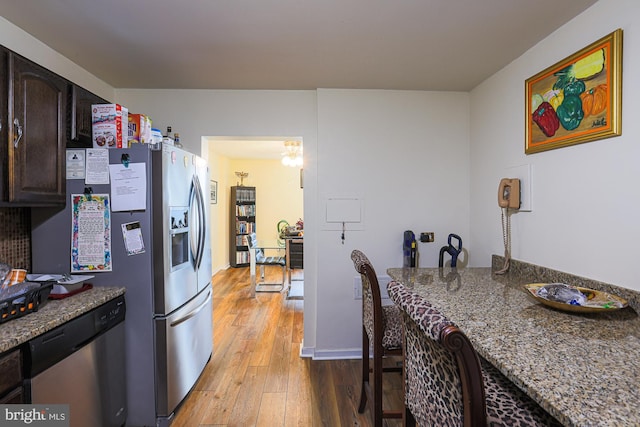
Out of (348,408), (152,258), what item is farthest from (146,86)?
(348,408)

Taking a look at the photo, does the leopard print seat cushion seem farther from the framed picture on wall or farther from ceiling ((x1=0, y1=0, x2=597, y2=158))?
the framed picture on wall

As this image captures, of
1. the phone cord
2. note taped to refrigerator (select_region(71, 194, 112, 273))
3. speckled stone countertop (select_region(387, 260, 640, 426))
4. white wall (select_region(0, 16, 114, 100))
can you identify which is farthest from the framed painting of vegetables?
white wall (select_region(0, 16, 114, 100))

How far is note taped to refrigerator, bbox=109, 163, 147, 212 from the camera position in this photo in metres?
1.75

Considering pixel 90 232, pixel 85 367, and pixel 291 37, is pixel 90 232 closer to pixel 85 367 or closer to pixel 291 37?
pixel 85 367

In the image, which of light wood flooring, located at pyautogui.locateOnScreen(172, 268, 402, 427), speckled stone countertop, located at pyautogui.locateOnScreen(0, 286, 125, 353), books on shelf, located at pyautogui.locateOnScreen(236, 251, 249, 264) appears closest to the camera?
speckled stone countertop, located at pyautogui.locateOnScreen(0, 286, 125, 353)

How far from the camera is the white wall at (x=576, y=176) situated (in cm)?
133

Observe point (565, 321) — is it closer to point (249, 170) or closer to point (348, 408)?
point (348, 408)

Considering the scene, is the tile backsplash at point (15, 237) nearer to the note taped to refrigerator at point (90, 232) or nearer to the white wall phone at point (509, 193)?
the note taped to refrigerator at point (90, 232)

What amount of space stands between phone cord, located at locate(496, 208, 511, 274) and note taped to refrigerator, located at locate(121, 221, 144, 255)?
7.44ft

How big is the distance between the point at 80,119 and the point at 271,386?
7.10 feet

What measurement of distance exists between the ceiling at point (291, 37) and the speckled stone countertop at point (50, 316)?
147 cm

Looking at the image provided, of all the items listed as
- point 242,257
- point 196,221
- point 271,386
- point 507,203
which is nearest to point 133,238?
point 196,221

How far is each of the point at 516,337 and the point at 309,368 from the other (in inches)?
72.6

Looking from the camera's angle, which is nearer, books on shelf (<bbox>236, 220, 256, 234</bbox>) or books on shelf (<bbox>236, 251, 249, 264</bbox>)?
books on shelf (<bbox>236, 251, 249, 264</bbox>)
